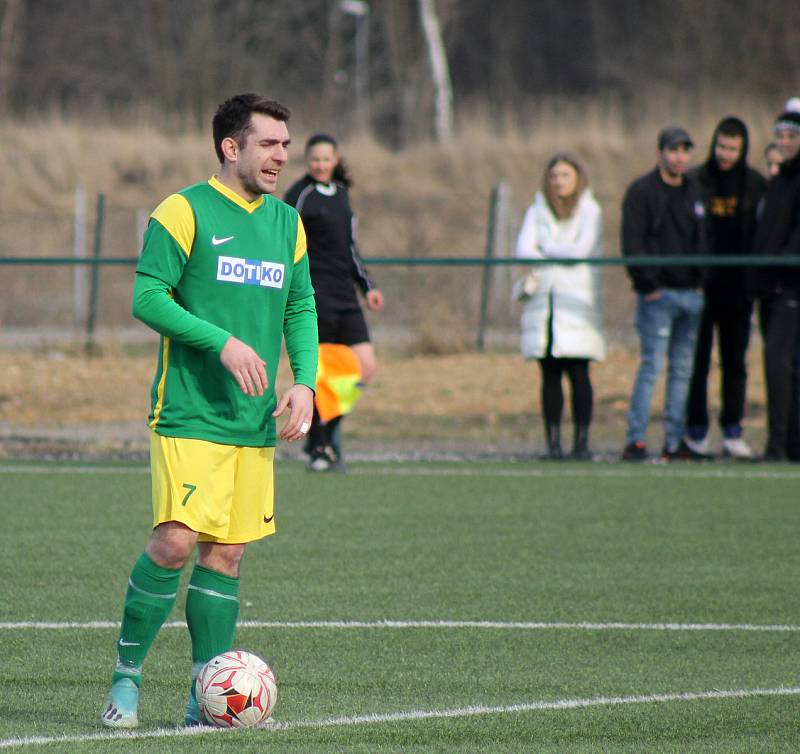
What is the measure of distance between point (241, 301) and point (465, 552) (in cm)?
367

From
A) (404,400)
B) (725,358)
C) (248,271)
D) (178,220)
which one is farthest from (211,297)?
(404,400)

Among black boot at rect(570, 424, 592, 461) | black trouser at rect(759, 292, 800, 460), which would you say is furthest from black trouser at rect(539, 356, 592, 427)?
black trouser at rect(759, 292, 800, 460)

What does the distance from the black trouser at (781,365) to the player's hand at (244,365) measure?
7.53 m

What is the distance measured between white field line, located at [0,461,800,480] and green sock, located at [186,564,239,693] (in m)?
6.32

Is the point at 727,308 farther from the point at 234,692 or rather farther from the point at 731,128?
the point at 234,692

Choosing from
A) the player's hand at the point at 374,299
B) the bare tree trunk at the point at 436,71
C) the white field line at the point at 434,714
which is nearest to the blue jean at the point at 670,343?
the player's hand at the point at 374,299

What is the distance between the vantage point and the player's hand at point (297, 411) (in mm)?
4863

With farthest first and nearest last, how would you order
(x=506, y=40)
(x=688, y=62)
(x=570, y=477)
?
1. (x=506, y=40)
2. (x=688, y=62)
3. (x=570, y=477)

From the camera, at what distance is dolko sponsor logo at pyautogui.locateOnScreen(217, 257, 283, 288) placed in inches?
189

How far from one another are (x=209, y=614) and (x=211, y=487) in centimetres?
42

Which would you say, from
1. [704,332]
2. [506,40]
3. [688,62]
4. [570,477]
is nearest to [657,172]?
[704,332]

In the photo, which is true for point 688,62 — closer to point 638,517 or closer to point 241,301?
point 638,517

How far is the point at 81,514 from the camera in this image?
934cm

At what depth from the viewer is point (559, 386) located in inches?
464
